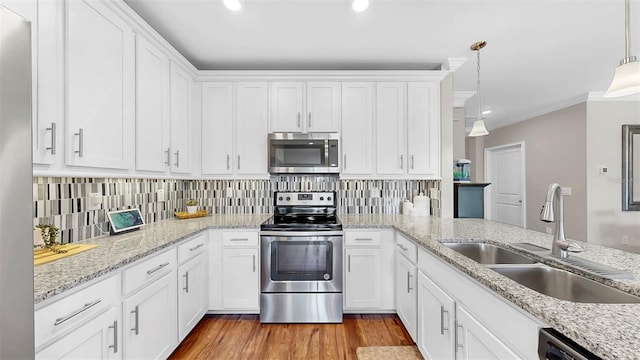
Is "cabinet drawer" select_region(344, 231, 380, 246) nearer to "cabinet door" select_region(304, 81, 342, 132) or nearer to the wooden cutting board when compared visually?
"cabinet door" select_region(304, 81, 342, 132)

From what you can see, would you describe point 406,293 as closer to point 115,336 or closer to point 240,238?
point 240,238

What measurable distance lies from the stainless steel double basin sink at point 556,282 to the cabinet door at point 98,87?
2.23 meters

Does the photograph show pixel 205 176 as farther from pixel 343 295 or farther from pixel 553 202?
pixel 553 202

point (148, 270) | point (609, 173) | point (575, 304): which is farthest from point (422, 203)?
point (609, 173)

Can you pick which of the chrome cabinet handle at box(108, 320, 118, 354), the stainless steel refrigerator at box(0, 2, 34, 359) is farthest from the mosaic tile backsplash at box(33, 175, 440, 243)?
the stainless steel refrigerator at box(0, 2, 34, 359)

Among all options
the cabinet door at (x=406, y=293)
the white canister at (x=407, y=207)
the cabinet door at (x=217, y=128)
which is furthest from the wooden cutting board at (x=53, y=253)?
the white canister at (x=407, y=207)

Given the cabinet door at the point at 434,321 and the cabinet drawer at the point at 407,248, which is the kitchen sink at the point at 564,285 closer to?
the cabinet door at the point at 434,321

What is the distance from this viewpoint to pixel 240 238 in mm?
2559

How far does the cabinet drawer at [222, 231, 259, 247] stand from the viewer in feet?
8.39

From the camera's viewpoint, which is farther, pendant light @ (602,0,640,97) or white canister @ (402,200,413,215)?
white canister @ (402,200,413,215)

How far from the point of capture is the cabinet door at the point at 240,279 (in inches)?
101

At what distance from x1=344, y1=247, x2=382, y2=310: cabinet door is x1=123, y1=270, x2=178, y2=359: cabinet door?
1.41 m

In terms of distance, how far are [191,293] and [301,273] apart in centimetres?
90

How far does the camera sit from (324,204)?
3068mm
